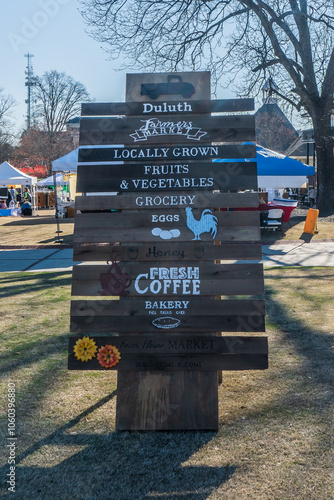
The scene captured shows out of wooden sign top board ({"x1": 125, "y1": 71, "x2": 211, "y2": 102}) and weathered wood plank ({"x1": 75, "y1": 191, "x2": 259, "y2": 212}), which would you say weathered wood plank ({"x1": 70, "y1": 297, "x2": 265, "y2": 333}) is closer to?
weathered wood plank ({"x1": 75, "y1": 191, "x2": 259, "y2": 212})

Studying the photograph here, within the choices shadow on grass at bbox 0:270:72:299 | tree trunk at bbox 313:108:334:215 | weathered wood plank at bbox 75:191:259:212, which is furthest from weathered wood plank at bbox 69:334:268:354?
tree trunk at bbox 313:108:334:215

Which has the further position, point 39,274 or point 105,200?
point 39,274

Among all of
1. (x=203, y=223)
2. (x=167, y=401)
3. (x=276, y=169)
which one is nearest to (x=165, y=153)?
(x=203, y=223)

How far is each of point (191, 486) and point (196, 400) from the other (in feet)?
2.66

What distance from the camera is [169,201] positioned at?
159 inches

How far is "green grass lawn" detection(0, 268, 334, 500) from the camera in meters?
3.27

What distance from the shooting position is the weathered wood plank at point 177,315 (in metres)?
4.01

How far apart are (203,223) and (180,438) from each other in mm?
1540

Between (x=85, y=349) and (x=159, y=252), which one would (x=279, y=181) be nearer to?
(x=159, y=252)

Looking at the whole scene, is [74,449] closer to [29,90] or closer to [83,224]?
[83,224]

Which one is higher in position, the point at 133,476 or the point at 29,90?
the point at 29,90

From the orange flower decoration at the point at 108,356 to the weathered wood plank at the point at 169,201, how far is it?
1035 mm

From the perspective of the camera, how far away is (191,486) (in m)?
3.28

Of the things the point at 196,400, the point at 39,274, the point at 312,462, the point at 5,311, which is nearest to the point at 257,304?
the point at 196,400
